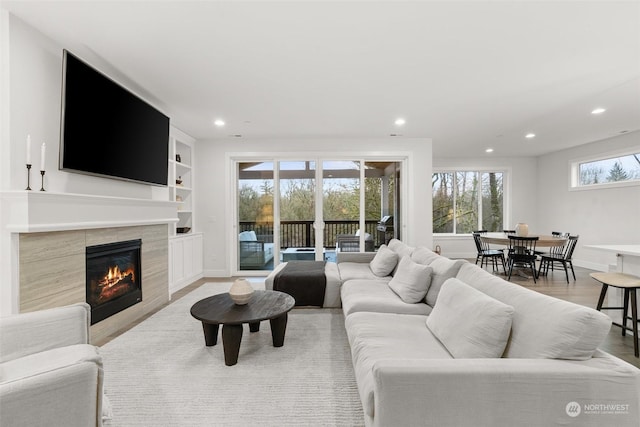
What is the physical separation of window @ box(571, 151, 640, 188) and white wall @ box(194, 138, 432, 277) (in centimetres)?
374

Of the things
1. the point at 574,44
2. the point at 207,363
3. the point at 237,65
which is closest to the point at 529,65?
the point at 574,44

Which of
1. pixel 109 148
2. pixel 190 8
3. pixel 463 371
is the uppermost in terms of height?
pixel 190 8

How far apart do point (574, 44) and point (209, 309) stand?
148 inches

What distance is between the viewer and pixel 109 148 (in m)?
2.83

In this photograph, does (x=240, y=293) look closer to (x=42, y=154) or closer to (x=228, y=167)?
(x=42, y=154)

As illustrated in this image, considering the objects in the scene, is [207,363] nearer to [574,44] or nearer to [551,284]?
[574,44]

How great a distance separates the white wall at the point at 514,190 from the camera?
24.6 feet

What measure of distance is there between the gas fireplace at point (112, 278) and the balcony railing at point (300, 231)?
2.41m

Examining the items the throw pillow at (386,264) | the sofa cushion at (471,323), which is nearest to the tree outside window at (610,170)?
the throw pillow at (386,264)

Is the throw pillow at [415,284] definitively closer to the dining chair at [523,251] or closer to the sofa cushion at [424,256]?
the sofa cushion at [424,256]

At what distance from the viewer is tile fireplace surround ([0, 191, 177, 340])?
1996 millimetres

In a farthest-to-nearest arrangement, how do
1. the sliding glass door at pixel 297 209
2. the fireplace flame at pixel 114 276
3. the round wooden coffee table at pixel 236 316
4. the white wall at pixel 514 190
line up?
the white wall at pixel 514 190 → the sliding glass door at pixel 297 209 → the fireplace flame at pixel 114 276 → the round wooden coffee table at pixel 236 316

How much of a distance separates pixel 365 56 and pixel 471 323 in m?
2.28

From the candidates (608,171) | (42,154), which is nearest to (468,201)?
(608,171)
